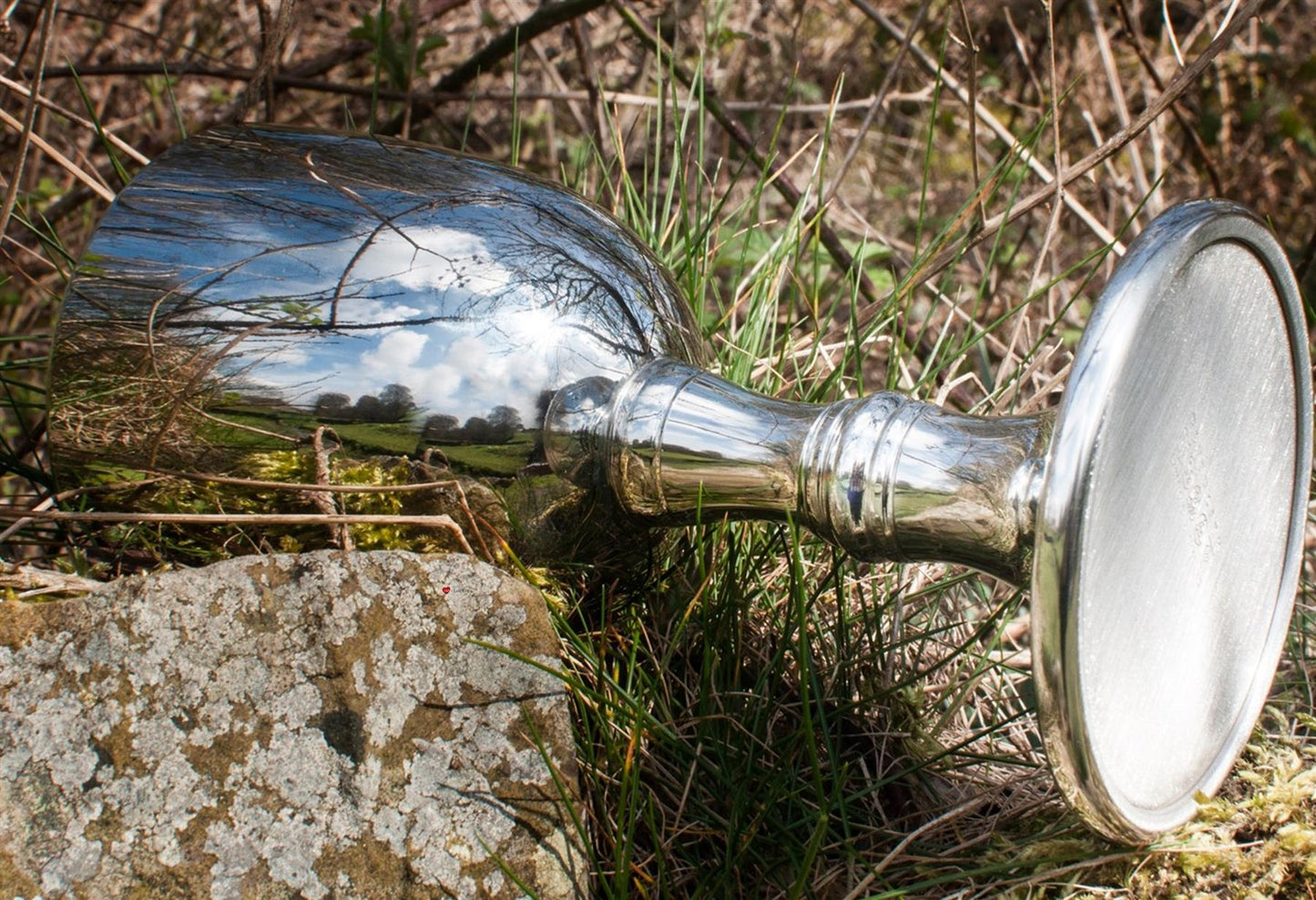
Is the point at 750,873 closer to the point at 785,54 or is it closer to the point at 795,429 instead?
the point at 795,429

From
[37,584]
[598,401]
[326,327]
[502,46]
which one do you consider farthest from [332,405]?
[502,46]

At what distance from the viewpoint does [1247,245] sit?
4.48 feet

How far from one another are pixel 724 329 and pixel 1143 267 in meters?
1.26

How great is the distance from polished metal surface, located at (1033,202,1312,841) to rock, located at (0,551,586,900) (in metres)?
0.57

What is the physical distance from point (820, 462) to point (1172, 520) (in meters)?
0.39

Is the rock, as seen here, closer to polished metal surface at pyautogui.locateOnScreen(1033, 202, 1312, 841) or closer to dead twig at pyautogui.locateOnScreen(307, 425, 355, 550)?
dead twig at pyautogui.locateOnScreen(307, 425, 355, 550)

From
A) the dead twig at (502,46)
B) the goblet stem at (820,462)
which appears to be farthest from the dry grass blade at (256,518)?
the dead twig at (502,46)

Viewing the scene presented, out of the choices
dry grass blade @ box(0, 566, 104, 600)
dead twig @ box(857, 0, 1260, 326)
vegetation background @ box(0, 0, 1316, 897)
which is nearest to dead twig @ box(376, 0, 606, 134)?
vegetation background @ box(0, 0, 1316, 897)

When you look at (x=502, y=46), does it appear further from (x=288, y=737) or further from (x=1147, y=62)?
(x=288, y=737)

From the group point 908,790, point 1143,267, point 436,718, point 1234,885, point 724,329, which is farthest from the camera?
point 724,329

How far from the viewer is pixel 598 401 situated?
1.42 meters

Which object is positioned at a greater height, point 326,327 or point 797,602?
point 326,327

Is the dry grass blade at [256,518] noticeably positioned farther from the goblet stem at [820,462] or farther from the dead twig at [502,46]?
the dead twig at [502,46]

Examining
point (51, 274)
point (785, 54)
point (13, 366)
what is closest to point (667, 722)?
point (13, 366)
